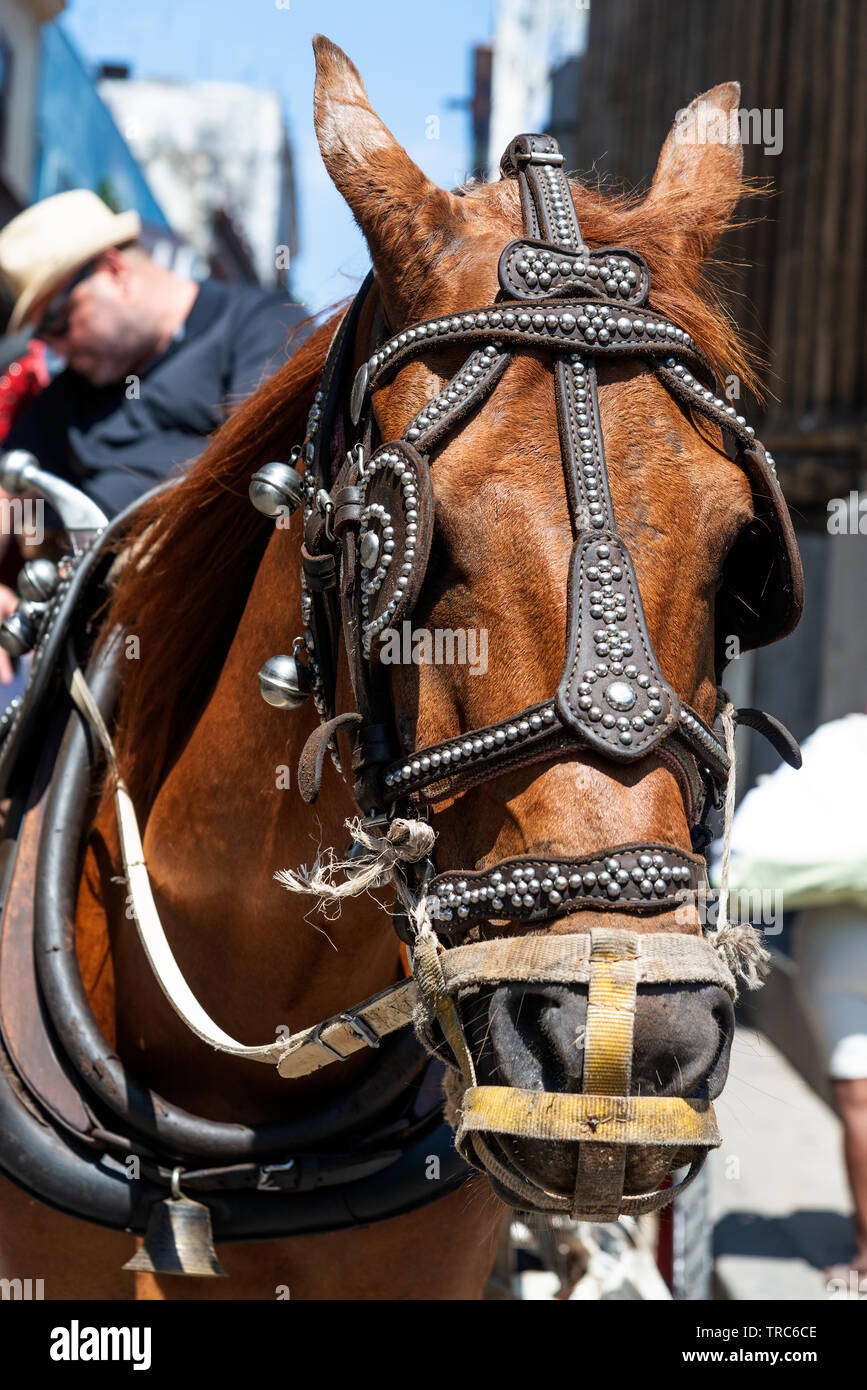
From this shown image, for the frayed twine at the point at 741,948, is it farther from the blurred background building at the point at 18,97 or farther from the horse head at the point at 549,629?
the blurred background building at the point at 18,97

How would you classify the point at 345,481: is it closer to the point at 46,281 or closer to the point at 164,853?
the point at 164,853

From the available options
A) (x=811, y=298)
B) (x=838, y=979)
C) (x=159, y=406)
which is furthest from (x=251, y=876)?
(x=811, y=298)

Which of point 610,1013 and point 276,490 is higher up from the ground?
point 276,490

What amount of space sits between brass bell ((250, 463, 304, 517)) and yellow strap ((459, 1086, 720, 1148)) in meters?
0.89

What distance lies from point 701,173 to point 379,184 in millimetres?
549

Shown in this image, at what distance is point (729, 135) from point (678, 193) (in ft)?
0.80

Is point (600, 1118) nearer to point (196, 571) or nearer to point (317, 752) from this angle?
point (317, 752)

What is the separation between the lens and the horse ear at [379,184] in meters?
1.60

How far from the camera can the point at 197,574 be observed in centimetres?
213

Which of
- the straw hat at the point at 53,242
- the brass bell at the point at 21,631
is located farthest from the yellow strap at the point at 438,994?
the straw hat at the point at 53,242

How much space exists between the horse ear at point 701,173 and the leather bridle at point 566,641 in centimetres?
20
